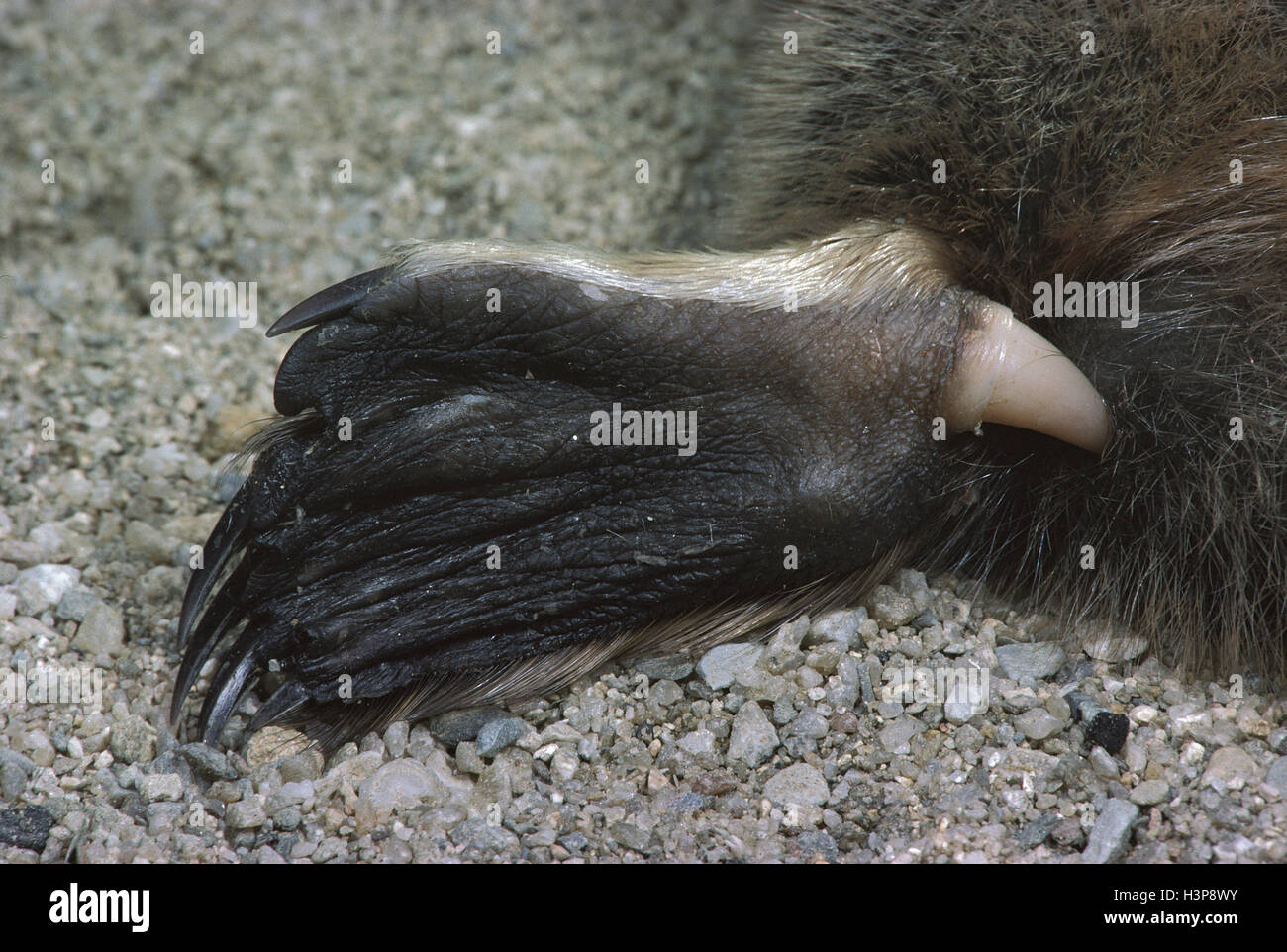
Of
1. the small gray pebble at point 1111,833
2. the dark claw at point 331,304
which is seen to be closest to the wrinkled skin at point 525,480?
the dark claw at point 331,304

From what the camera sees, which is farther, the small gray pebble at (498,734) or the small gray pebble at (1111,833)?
the small gray pebble at (498,734)

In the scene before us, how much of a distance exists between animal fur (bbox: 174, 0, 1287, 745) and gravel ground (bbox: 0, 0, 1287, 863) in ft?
0.32

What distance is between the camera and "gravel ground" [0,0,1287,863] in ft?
5.00

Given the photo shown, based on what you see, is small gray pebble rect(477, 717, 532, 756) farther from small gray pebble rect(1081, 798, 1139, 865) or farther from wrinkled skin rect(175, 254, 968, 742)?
small gray pebble rect(1081, 798, 1139, 865)

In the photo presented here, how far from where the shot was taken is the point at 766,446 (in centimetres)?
174

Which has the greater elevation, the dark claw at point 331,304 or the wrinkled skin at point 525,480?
A: the dark claw at point 331,304

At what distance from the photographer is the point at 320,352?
1678 mm

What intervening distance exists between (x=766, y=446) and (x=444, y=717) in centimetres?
62

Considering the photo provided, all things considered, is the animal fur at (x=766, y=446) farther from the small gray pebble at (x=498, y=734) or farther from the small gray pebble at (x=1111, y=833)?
the small gray pebble at (x=1111, y=833)

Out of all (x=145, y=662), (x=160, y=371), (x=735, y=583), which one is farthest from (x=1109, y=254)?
(x=160, y=371)

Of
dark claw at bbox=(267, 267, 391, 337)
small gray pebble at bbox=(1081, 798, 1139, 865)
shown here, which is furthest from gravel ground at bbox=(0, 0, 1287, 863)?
dark claw at bbox=(267, 267, 391, 337)

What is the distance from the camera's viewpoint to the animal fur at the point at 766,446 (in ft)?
5.51

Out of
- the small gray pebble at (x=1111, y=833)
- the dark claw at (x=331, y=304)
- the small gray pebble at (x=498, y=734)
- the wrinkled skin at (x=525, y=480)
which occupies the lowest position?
the small gray pebble at (x=1111, y=833)

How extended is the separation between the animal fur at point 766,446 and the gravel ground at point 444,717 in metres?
0.10
